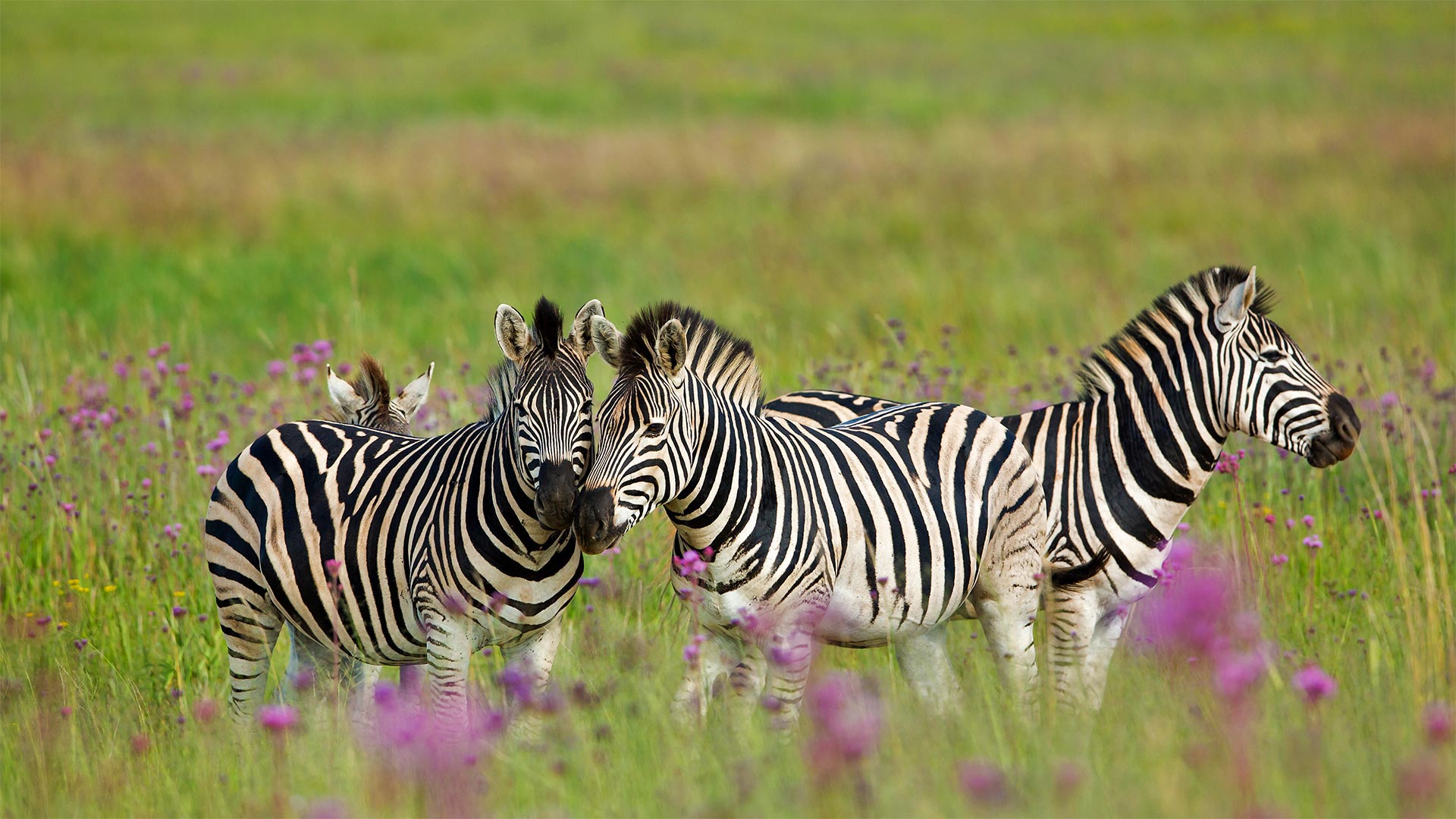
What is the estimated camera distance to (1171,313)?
5660 millimetres

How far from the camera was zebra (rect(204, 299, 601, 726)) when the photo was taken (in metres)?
4.41

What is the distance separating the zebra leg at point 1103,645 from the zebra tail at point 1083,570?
204 millimetres

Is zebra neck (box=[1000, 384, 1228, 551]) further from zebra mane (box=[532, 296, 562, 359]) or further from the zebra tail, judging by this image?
zebra mane (box=[532, 296, 562, 359])

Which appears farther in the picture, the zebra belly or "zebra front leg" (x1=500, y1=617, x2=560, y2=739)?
the zebra belly

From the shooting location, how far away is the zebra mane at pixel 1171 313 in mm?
5566

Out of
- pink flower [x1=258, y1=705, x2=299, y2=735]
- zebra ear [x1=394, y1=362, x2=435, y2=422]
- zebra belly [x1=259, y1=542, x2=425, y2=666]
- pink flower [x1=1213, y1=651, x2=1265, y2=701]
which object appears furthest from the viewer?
zebra ear [x1=394, y1=362, x2=435, y2=422]

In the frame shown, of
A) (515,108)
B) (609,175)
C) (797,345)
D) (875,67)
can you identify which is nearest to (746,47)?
(875,67)


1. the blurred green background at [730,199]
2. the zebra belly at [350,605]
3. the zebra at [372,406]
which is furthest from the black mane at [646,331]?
the blurred green background at [730,199]

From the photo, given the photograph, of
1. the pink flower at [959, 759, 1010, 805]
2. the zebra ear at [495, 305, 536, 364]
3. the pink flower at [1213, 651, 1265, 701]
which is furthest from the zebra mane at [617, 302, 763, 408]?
the pink flower at [1213, 651, 1265, 701]

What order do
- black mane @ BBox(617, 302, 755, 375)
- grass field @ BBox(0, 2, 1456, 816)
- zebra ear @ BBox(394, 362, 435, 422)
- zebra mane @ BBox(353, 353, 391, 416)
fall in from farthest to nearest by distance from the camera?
zebra ear @ BBox(394, 362, 435, 422), zebra mane @ BBox(353, 353, 391, 416), black mane @ BBox(617, 302, 755, 375), grass field @ BBox(0, 2, 1456, 816)

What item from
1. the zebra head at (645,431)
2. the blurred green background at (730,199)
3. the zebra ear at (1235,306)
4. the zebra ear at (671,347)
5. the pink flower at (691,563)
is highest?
the blurred green background at (730,199)

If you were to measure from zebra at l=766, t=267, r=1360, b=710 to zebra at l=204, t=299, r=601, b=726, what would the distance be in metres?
1.54

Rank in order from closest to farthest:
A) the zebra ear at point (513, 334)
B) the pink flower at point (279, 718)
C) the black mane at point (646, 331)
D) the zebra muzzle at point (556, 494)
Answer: the pink flower at point (279, 718) → the zebra muzzle at point (556, 494) → the black mane at point (646, 331) → the zebra ear at point (513, 334)

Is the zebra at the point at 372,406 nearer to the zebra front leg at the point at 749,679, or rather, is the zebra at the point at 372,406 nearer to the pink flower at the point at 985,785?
the zebra front leg at the point at 749,679
